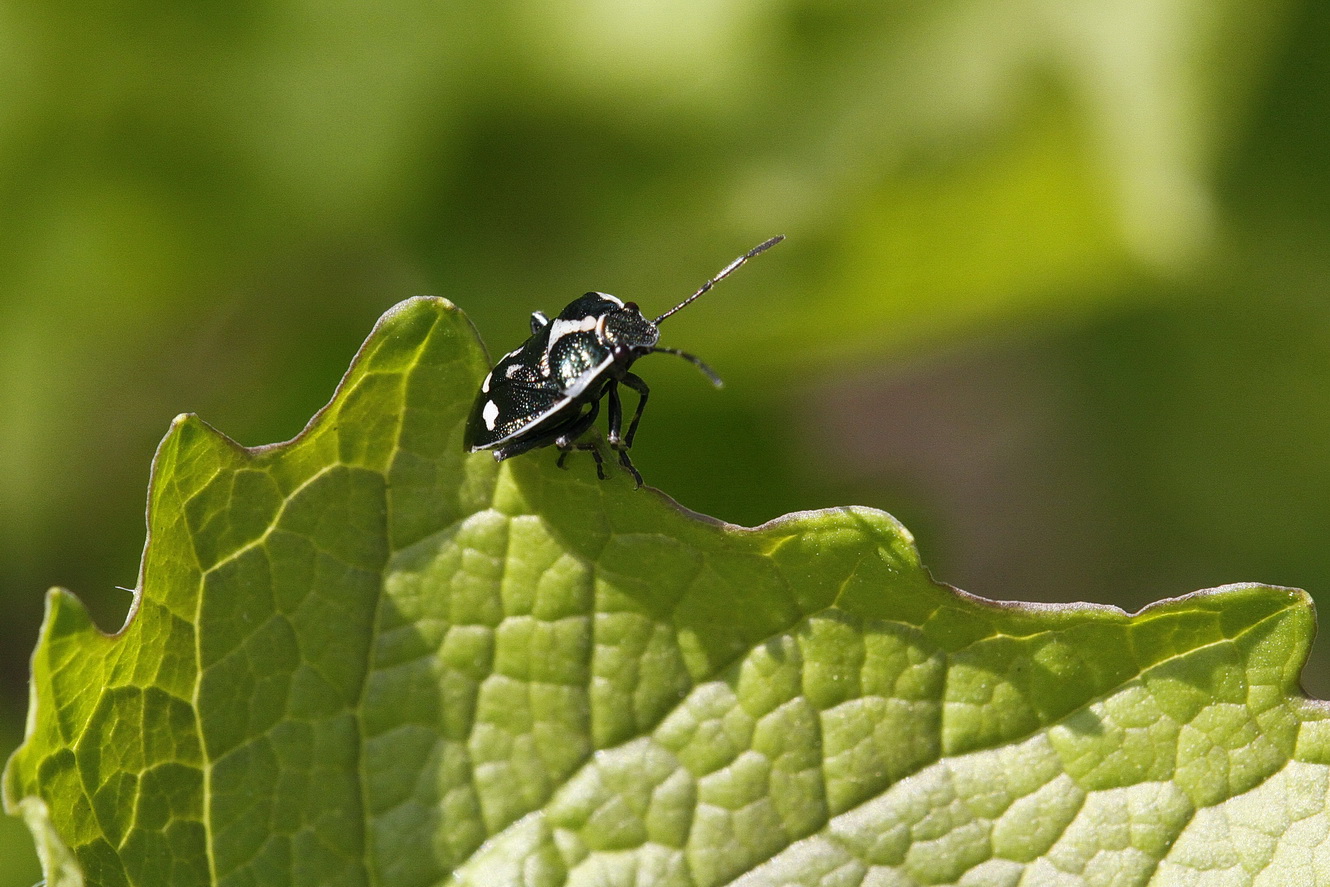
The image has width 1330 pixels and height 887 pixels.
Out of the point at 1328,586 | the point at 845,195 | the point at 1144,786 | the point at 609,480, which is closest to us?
the point at 1144,786

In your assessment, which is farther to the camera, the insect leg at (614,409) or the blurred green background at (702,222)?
the blurred green background at (702,222)

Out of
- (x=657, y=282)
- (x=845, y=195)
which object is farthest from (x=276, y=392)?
(x=845, y=195)

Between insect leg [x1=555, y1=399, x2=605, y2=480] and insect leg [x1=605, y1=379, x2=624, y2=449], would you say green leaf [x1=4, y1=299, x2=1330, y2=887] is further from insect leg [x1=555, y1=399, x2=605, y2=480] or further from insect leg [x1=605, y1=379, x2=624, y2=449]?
insect leg [x1=605, y1=379, x2=624, y2=449]

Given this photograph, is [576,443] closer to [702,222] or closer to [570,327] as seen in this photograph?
[570,327]

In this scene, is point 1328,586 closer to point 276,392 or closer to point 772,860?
point 772,860

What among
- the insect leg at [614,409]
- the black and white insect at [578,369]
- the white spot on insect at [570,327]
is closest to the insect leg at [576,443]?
the black and white insect at [578,369]

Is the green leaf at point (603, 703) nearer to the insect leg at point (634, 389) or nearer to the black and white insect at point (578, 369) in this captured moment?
the black and white insect at point (578, 369)
